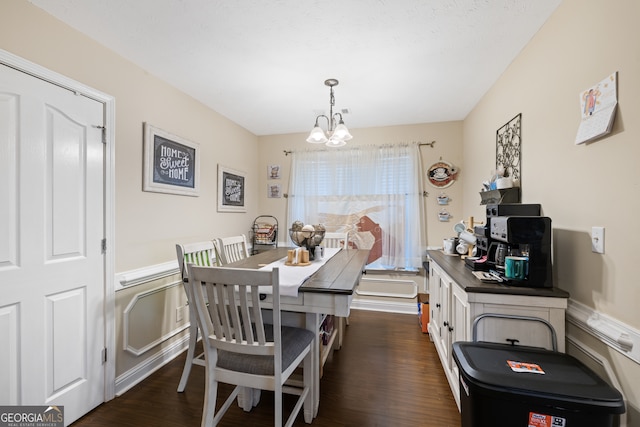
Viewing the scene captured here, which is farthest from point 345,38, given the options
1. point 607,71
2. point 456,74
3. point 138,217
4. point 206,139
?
point 138,217

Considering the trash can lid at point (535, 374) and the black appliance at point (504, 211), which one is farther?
the black appliance at point (504, 211)

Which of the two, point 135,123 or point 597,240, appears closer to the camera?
point 597,240

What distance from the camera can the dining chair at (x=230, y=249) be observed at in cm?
234

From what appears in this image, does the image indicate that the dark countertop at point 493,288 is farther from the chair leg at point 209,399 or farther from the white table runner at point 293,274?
the chair leg at point 209,399

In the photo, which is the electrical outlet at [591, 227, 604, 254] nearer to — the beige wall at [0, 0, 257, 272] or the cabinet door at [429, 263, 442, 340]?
the cabinet door at [429, 263, 442, 340]

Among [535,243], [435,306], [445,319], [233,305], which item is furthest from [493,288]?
[233,305]

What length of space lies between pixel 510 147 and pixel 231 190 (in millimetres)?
2894

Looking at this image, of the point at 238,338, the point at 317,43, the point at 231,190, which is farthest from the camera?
the point at 231,190

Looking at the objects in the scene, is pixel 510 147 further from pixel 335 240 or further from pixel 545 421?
pixel 335 240

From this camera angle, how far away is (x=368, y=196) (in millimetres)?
3562

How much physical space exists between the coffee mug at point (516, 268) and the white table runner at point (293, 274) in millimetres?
1127

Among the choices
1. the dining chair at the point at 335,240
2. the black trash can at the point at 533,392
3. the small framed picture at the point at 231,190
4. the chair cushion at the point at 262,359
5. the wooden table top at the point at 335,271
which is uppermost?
the small framed picture at the point at 231,190

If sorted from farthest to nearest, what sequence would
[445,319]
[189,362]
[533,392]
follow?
[445,319], [189,362], [533,392]

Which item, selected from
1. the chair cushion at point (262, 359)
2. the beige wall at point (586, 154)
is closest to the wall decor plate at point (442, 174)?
the beige wall at point (586, 154)
